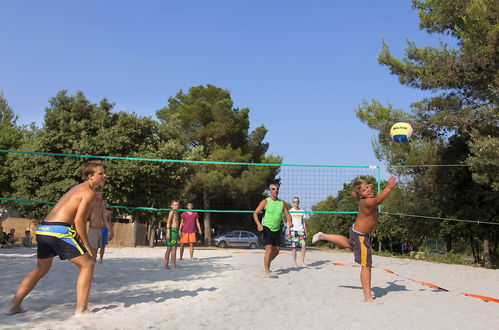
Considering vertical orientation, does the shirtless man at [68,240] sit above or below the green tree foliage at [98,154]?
below

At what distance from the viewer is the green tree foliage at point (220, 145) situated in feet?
94.6

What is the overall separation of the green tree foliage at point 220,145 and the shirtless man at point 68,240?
23.6 meters

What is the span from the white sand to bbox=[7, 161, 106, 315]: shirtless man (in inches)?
10.2

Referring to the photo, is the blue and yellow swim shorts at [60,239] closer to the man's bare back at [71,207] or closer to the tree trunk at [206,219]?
the man's bare back at [71,207]

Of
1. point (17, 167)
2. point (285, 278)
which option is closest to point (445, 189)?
point (285, 278)

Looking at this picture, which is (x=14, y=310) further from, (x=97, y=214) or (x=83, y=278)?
(x=97, y=214)

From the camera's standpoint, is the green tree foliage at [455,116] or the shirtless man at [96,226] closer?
the shirtless man at [96,226]

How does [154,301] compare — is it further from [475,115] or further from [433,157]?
[433,157]

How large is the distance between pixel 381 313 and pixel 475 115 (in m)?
9.94

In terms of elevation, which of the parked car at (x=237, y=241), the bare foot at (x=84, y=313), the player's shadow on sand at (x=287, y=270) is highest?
the bare foot at (x=84, y=313)

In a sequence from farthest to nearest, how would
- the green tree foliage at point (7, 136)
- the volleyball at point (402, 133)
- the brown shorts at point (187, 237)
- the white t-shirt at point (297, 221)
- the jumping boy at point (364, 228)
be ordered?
the green tree foliage at point (7, 136) → the brown shorts at point (187, 237) → the white t-shirt at point (297, 221) → the volleyball at point (402, 133) → the jumping boy at point (364, 228)

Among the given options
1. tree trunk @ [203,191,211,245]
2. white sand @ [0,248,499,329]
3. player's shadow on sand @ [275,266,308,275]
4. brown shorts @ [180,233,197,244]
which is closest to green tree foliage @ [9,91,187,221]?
tree trunk @ [203,191,211,245]

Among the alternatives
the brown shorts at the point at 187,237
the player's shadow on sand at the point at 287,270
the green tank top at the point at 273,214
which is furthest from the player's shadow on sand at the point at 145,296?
the brown shorts at the point at 187,237

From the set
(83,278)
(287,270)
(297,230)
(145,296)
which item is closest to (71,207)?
(83,278)
